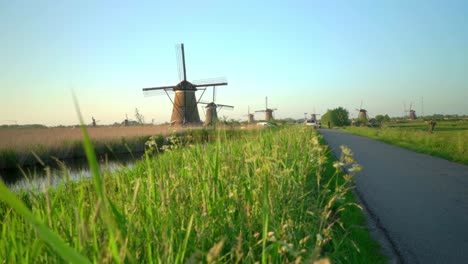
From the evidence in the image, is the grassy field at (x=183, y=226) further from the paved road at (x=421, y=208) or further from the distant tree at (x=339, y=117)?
the distant tree at (x=339, y=117)

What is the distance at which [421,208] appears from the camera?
427 centimetres

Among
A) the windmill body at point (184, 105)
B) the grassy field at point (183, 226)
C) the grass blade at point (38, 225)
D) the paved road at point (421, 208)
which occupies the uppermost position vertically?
the windmill body at point (184, 105)

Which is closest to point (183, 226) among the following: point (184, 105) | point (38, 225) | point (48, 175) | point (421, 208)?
point (48, 175)

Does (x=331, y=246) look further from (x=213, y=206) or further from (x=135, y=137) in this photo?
(x=135, y=137)

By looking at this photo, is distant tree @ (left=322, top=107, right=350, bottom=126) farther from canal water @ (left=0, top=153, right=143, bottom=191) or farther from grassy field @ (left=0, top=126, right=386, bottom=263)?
grassy field @ (left=0, top=126, right=386, bottom=263)

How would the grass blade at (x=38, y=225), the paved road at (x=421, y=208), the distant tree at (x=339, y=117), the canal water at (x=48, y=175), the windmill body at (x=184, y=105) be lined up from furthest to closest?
the distant tree at (x=339, y=117)
the windmill body at (x=184, y=105)
the paved road at (x=421, y=208)
the canal water at (x=48, y=175)
the grass blade at (x=38, y=225)

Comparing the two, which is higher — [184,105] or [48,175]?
[184,105]

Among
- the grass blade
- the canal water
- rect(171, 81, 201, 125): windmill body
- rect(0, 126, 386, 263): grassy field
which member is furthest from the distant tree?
the grass blade

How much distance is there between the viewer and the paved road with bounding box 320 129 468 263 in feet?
10.00

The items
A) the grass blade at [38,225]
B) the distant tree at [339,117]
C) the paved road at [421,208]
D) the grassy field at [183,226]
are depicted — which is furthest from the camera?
the distant tree at [339,117]

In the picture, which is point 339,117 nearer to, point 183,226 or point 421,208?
point 421,208

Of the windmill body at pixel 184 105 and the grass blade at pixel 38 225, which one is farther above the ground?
the windmill body at pixel 184 105

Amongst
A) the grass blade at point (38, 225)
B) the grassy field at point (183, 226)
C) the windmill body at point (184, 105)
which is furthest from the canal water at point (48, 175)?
the windmill body at point (184, 105)

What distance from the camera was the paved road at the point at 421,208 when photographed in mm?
3047
